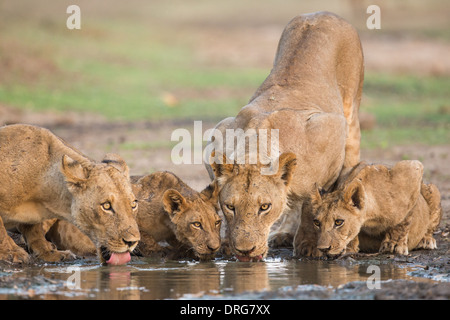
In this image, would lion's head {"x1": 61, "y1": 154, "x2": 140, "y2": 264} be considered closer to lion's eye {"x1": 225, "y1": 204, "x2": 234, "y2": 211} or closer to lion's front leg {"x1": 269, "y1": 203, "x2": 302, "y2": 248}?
lion's eye {"x1": 225, "y1": 204, "x2": 234, "y2": 211}

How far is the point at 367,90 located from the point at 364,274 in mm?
19710

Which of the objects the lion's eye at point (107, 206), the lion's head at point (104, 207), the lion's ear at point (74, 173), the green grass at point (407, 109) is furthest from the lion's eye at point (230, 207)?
the green grass at point (407, 109)

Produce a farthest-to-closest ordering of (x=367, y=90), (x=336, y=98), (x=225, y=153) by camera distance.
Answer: (x=367, y=90) < (x=336, y=98) < (x=225, y=153)

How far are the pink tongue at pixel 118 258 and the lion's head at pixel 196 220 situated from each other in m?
0.76

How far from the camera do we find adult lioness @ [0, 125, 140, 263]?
7.42 meters

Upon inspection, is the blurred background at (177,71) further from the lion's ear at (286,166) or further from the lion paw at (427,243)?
the lion's ear at (286,166)

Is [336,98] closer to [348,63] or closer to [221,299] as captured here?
[348,63]

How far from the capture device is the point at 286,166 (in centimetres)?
794

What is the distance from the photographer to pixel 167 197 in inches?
322

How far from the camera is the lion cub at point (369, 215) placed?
8070 millimetres

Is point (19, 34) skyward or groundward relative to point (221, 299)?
skyward

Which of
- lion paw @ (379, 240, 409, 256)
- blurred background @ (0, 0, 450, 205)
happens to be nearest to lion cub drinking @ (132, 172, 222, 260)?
lion paw @ (379, 240, 409, 256)

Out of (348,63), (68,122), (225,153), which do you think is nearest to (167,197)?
(225,153)

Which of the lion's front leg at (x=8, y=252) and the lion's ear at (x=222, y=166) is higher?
the lion's ear at (x=222, y=166)
